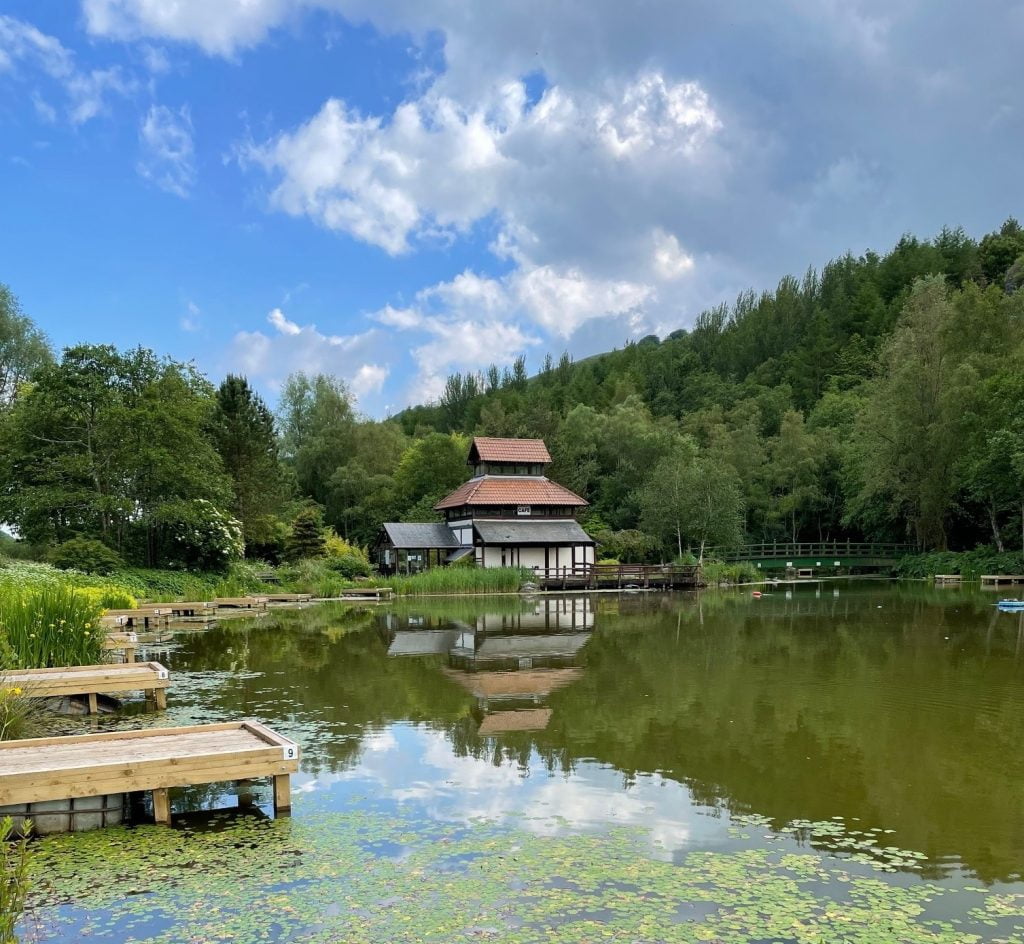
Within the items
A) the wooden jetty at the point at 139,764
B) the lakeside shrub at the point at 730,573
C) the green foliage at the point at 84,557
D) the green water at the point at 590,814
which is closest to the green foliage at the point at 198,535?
the green foliage at the point at 84,557

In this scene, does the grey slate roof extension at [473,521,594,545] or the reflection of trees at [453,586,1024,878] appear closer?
the reflection of trees at [453,586,1024,878]

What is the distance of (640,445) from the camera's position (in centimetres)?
5212

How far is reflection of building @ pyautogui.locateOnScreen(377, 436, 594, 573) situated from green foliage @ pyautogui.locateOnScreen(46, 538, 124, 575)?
14969 millimetres

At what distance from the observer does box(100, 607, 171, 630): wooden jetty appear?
691 inches

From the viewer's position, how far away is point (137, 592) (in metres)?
24.4

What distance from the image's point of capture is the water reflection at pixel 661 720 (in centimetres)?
671

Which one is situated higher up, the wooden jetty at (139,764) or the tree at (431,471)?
the tree at (431,471)

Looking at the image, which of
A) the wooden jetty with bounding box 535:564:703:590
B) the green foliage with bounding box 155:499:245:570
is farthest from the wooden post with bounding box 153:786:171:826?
the wooden jetty with bounding box 535:564:703:590

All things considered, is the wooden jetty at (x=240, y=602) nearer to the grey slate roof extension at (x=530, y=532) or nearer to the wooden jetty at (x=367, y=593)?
the wooden jetty at (x=367, y=593)

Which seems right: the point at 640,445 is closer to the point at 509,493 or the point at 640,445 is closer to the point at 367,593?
the point at 509,493

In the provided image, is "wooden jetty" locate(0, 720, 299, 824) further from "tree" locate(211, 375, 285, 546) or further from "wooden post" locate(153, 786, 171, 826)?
"tree" locate(211, 375, 285, 546)

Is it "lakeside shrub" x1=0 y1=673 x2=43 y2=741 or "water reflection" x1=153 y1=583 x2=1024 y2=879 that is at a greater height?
"lakeside shrub" x1=0 y1=673 x2=43 y2=741

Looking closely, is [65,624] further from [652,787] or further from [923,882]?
[923,882]

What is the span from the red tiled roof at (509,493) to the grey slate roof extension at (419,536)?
1.46 metres
